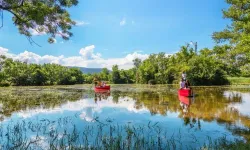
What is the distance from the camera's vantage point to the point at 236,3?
18.4m

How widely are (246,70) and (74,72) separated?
69.5 metres

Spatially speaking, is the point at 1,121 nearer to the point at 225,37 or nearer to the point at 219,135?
the point at 219,135

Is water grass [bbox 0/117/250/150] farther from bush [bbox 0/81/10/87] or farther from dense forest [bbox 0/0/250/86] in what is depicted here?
bush [bbox 0/81/10/87]

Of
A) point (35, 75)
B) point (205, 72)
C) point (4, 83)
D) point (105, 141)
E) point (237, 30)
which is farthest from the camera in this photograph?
point (35, 75)

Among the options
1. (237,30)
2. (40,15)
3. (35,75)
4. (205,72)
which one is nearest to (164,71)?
(205,72)

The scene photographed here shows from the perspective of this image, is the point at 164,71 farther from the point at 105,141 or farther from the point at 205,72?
the point at 105,141

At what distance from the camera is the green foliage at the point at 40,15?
775 cm

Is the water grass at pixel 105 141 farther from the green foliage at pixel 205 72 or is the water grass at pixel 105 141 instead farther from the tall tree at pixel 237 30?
the green foliage at pixel 205 72

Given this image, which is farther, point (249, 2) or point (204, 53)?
point (204, 53)

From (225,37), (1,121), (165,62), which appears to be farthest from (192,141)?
(165,62)

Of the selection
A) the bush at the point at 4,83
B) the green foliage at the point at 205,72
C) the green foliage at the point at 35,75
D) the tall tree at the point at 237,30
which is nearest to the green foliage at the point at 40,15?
the tall tree at the point at 237,30

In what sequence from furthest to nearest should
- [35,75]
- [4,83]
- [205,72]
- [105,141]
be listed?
[35,75] → [4,83] → [205,72] → [105,141]

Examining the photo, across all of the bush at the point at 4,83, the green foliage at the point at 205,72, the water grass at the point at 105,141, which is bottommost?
the water grass at the point at 105,141

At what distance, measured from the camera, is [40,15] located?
25.0 ft
